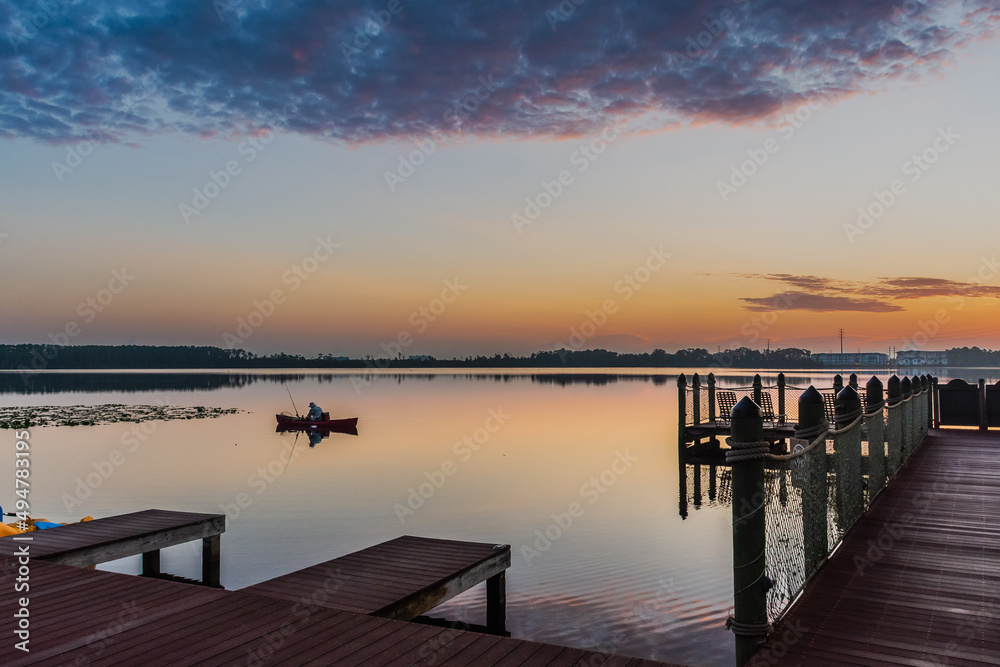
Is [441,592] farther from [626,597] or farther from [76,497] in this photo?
[76,497]

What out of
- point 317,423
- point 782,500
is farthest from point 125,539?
point 317,423

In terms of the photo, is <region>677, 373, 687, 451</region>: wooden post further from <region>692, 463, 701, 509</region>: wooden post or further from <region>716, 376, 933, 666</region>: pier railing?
<region>716, 376, 933, 666</region>: pier railing

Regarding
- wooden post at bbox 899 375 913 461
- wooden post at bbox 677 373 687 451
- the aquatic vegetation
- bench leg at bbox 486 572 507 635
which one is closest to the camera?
bench leg at bbox 486 572 507 635

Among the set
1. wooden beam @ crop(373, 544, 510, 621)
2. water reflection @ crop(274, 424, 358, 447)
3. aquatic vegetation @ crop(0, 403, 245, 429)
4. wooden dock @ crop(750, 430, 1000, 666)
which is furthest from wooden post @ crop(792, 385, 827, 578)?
aquatic vegetation @ crop(0, 403, 245, 429)

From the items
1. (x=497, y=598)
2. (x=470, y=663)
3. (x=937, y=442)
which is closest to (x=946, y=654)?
(x=470, y=663)

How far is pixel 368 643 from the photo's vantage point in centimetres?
509

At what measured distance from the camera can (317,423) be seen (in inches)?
1745

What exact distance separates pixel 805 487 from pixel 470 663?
3.18m

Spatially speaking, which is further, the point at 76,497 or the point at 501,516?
the point at 76,497

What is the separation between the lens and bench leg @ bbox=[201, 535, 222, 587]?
11852mm

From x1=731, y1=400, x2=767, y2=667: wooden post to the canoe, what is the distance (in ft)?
132

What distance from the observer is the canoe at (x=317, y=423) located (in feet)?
143

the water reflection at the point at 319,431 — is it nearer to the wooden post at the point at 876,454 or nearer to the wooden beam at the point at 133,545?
the wooden beam at the point at 133,545

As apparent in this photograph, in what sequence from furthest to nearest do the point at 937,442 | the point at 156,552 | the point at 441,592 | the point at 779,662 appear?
the point at 937,442, the point at 156,552, the point at 441,592, the point at 779,662
